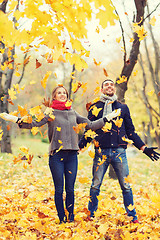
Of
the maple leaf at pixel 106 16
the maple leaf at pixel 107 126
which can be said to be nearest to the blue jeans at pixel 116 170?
the maple leaf at pixel 107 126

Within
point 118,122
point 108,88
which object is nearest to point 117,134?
point 118,122

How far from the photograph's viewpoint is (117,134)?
3.55 m

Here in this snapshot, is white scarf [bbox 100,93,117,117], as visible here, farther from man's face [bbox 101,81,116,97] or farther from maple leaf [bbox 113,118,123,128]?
maple leaf [bbox 113,118,123,128]

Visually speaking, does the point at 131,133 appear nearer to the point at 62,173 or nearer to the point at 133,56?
the point at 62,173

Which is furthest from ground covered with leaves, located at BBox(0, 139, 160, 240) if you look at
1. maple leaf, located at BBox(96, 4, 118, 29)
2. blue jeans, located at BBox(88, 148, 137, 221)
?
maple leaf, located at BBox(96, 4, 118, 29)

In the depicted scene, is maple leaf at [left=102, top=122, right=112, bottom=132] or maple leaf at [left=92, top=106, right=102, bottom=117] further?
maple leaf at [left=92, top=106, right=102, bottom=117]

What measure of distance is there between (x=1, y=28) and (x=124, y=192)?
251 cm

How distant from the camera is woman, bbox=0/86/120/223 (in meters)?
3.32

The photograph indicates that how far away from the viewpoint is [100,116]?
374 cm

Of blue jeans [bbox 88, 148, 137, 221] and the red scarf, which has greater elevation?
the red scarf

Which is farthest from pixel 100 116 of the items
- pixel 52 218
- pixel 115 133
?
pixel 52 218

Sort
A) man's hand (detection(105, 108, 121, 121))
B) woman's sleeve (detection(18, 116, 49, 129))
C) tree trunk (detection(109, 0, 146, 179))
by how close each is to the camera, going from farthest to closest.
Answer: tree trunk (detection(109, 0, 146, 179)) → man's hand (detection(105, 108, 121, 121)) → woman's sleeve (detection(18, 116, 49, 129))

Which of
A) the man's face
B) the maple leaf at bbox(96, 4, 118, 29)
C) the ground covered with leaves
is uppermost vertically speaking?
the maple leaf at bbox(96, 4, 118, 29)

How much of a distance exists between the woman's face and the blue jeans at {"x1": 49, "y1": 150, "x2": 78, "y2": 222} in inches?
26.5
